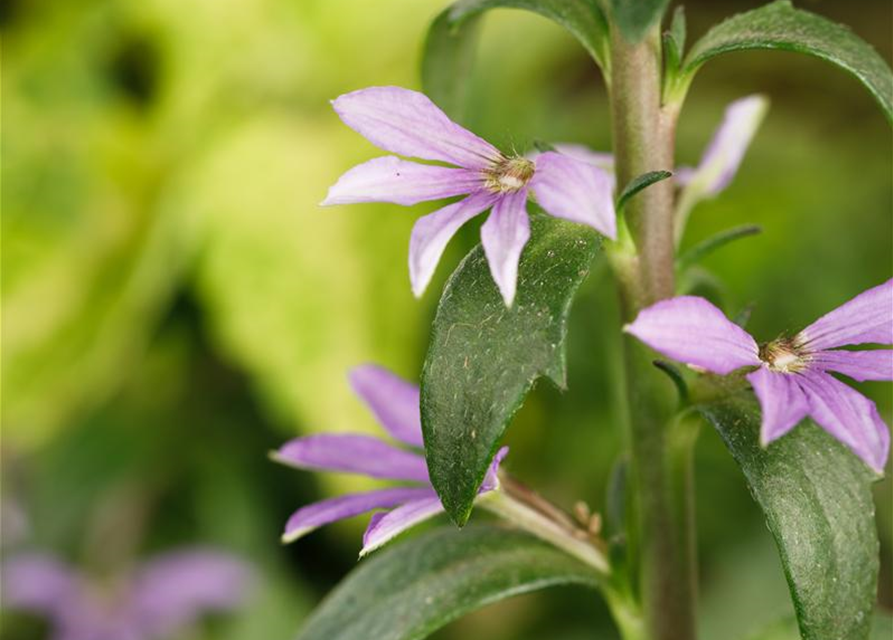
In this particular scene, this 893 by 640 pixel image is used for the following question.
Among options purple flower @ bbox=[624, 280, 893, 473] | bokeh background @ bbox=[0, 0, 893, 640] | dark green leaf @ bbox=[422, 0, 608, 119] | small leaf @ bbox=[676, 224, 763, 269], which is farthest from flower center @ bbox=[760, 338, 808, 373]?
bokeh background @ bbox=[0, 0, 893, 640]

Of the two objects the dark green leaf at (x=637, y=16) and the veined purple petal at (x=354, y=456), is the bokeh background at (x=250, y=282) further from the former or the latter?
the dark green leaf at (x=637, y=16)

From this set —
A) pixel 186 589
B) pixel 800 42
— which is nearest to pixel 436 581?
pixel 800 42

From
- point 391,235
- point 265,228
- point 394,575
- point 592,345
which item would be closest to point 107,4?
point 265,228

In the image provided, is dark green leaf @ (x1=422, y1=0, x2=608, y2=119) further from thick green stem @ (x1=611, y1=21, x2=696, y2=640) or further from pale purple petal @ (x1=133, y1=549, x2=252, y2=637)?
pale purple petal @ (x1=133, y1=549, x2=252, y2=637)

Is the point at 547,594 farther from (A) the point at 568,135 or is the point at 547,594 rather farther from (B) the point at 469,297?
(B) the point at 469,297

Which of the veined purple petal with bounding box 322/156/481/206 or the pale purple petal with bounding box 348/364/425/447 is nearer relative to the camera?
the veined purple petal with bounding box 322/156/481/206

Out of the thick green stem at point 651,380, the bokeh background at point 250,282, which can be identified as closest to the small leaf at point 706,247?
the thick green stem at point 651,380
